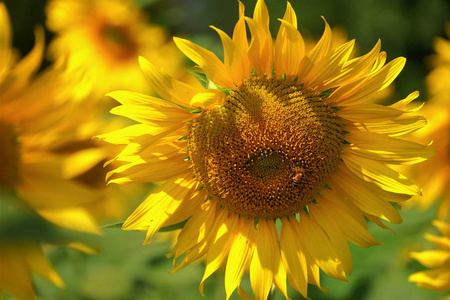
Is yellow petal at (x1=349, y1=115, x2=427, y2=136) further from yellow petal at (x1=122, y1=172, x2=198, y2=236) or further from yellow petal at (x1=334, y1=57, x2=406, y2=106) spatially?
yellow petal at (x1=122, y1=172, x2=198, y2=236)

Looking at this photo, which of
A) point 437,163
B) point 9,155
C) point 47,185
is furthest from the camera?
point 437,163

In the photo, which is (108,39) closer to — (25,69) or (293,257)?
(25,69)

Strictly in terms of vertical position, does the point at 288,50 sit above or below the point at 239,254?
above

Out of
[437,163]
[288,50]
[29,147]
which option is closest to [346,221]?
[288,50]

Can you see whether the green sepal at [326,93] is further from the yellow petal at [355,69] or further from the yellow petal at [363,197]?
the yellow petal at [363,197]

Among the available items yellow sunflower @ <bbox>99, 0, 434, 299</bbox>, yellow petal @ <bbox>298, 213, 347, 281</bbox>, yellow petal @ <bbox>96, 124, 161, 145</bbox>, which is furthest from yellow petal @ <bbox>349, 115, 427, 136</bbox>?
yellow petal @ <bbox>96, 124, 161, 145</bbox>

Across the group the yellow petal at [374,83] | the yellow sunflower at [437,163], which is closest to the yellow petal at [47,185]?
the yellow petal at [374,83]

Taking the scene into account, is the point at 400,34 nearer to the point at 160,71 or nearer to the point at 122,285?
the point at 122,285
